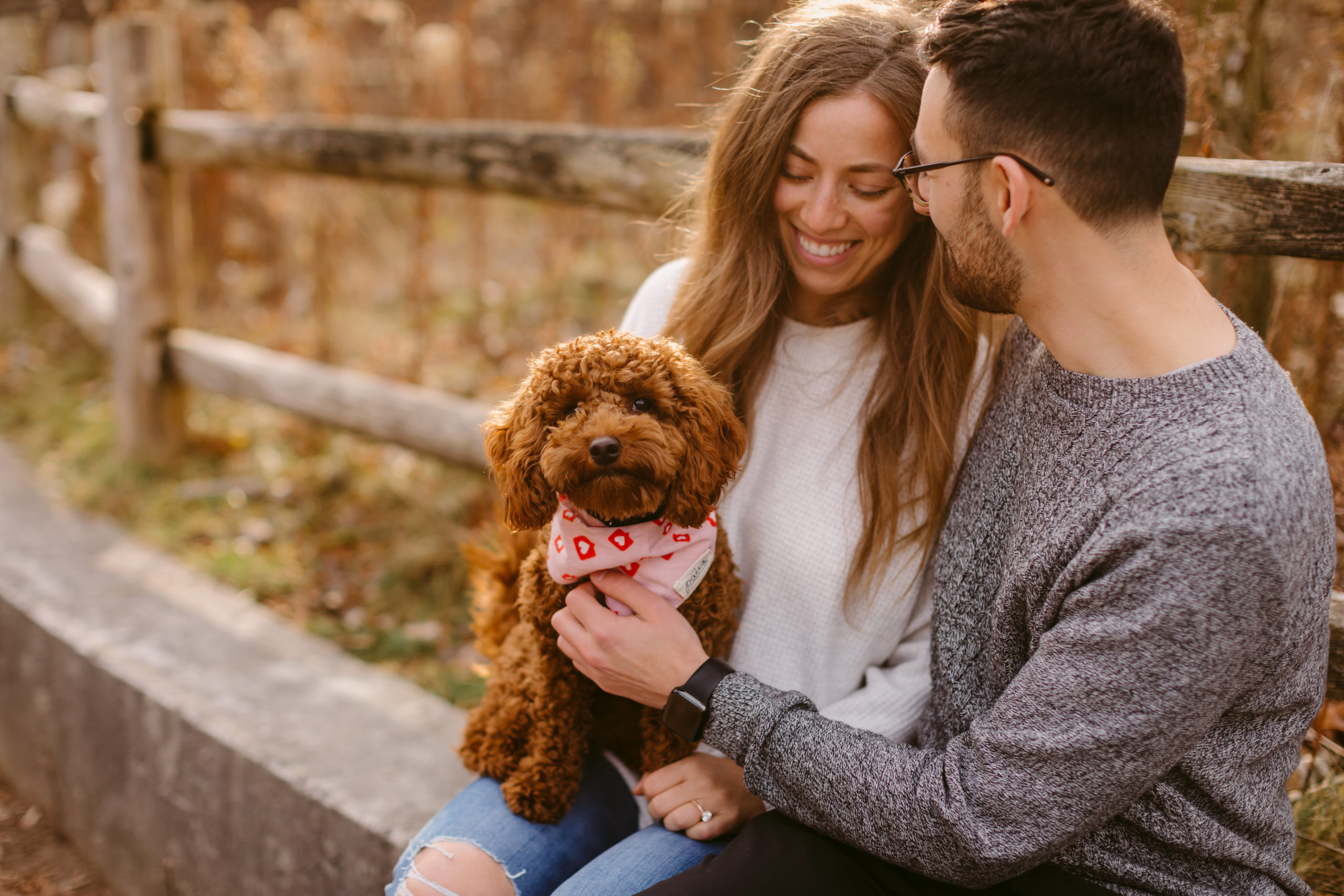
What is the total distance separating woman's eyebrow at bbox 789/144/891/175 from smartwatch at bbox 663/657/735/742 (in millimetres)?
980

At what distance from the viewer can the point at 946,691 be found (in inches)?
66.1

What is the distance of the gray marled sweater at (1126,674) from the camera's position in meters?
1.21

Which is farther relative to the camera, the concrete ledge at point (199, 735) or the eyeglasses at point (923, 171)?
the concrete ledge at point (199, 735)

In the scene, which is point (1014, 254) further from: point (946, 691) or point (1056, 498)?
point (946, 691)

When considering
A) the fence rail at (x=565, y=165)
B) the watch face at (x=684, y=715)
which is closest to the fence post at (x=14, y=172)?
the fence rail at (x=565, y=165)


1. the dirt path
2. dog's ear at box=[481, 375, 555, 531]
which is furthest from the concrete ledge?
dog's ear at box=[481, 375, 555, 531]

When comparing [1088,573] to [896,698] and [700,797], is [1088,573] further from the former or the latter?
[700,797]

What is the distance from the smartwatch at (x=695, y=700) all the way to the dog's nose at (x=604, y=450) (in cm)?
43

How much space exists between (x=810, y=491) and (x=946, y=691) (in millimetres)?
477

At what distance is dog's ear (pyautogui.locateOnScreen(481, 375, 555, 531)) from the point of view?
1.58 meters

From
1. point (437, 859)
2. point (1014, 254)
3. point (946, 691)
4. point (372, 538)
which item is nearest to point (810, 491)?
point (946, 691)

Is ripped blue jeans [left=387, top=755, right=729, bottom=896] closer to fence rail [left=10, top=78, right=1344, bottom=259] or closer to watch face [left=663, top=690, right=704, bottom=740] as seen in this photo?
watch face [left=663, top=690, right=704, bottom=740]

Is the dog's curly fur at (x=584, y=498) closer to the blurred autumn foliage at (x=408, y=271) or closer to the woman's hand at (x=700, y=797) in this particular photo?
the woman's hand at (x=700, y=797)

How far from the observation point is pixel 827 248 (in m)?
1.92
